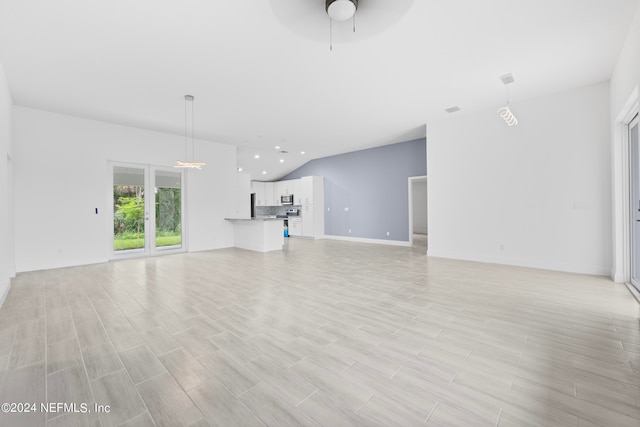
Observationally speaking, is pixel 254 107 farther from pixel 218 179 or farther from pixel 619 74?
pixel 619 74

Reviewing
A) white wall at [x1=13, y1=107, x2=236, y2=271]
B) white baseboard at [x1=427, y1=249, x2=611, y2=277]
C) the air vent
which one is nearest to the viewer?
the air vent

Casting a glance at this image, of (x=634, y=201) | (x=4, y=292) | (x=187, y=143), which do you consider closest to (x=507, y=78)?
(x=634, y=201)

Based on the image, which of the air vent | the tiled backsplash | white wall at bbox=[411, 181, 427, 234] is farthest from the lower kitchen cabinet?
the air vent

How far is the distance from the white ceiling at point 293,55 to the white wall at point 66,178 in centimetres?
47

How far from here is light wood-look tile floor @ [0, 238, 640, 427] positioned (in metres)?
1.55

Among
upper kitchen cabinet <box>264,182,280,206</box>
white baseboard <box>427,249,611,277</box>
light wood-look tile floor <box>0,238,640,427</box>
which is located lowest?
light wood-look tile floor <box>0,238,640,427</box>

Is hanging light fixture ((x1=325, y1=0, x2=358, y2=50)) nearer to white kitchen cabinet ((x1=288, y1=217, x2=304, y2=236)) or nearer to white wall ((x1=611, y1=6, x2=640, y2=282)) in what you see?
white wall ((x1=611, y1=6, x2=640, y2=282))

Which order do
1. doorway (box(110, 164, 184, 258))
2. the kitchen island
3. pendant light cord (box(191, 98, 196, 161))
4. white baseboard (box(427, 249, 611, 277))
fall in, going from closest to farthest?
white baseboard (box(427, 249, 611, 277)) → pendant light cord (box(191, 98, 196, 161)) → doorway (box(110, 164, 184, 258)) → the kitchen island

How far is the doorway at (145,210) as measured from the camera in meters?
6.39

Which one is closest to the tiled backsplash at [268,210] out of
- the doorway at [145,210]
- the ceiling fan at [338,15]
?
the doorway at [145,210]

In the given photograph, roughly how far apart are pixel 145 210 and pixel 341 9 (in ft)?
21.5

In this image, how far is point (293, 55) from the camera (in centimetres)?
354

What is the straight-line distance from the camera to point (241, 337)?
2447 mm

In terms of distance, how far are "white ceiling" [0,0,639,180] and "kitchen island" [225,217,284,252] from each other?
287 centimetres
